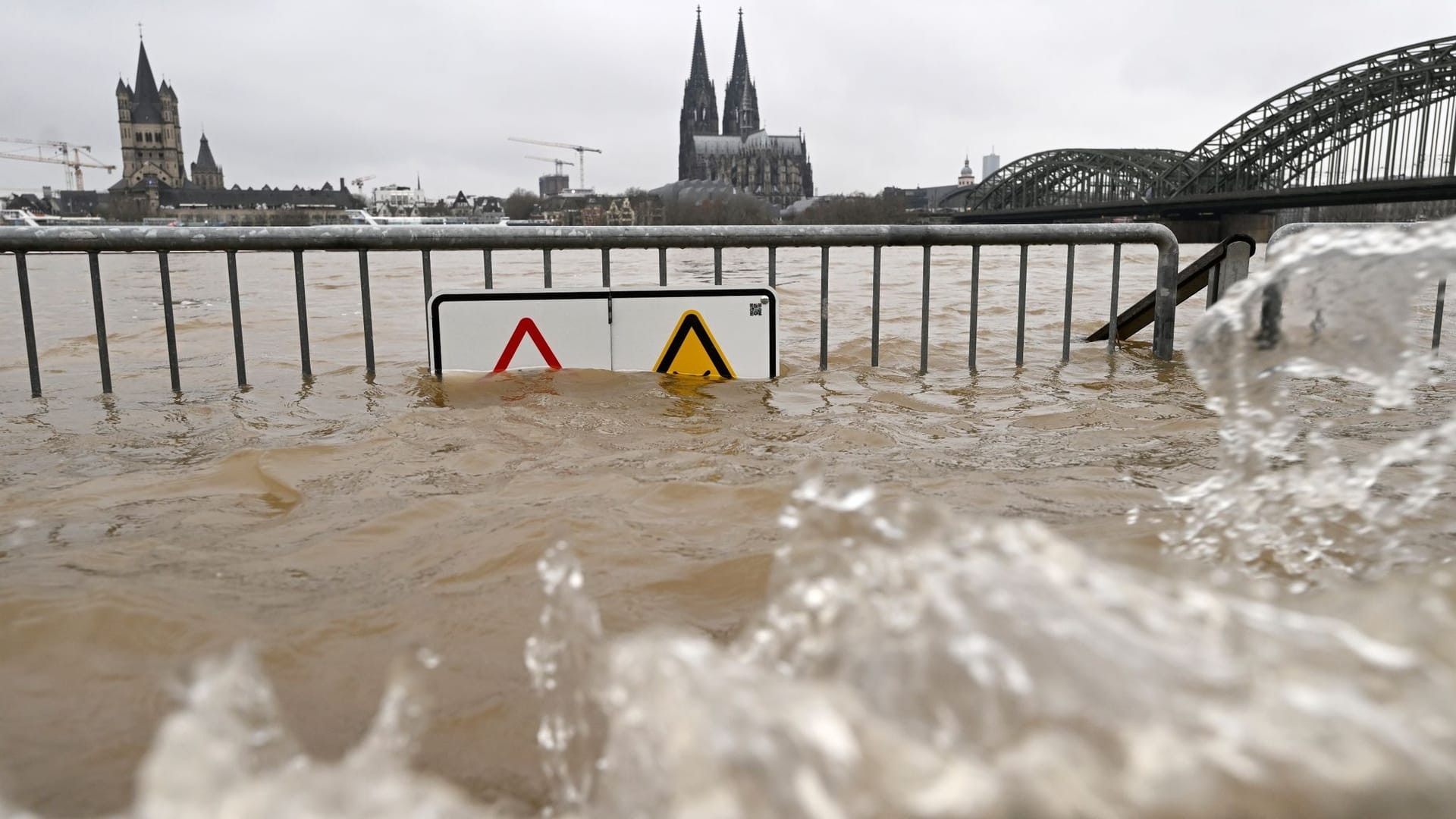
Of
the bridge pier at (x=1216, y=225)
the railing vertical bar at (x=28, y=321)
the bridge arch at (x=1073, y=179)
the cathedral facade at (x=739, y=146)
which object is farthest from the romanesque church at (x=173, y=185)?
the railing vertical bar at (x=28, y=321)

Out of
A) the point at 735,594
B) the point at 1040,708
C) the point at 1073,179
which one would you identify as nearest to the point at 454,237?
the point at 735,594

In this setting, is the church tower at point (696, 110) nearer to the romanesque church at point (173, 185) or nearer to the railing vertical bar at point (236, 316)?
the romanesque church at point (173, 185)

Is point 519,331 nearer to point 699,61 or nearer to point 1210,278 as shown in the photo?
point 1210,278

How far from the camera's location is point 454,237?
5453mm

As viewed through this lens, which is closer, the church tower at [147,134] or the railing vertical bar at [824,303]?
the railing vertical bar at [824,303]

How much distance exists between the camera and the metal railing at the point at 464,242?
527cm

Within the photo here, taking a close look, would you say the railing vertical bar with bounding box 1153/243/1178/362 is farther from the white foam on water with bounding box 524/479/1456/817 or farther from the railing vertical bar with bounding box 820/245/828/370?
the white foam on water with bounding box 524/479/1456/817

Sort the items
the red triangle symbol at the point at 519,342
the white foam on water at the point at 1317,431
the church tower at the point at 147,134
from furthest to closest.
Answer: the church tower at the point at 147,134
the red triangle symbol at the point at 519,342
the white foam on water at the point at 1317,431

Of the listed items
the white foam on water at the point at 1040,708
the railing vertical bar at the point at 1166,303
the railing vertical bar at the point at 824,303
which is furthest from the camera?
the railing vertical bar at the point at 1166,303

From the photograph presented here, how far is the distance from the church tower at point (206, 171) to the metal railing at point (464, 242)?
148 m

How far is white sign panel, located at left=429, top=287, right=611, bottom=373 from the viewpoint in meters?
5.46

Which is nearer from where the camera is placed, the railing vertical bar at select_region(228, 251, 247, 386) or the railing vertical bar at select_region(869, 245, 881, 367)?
the railing vertical bar at select_region(228, 251, 247, 386)

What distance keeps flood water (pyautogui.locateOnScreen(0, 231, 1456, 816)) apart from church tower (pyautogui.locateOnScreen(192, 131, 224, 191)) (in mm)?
150262

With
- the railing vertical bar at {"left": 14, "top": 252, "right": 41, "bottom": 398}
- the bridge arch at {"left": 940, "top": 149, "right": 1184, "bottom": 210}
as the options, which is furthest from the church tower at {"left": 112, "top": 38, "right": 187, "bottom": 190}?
the railing vertical bar at {"left": 14, "top": 252, "right": 41, "bottom": 398}
